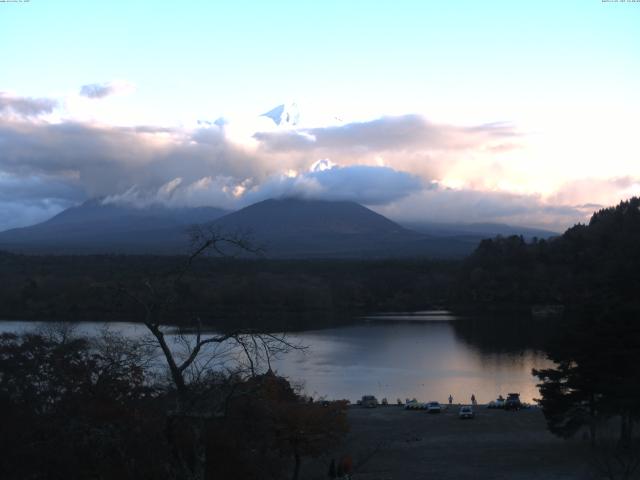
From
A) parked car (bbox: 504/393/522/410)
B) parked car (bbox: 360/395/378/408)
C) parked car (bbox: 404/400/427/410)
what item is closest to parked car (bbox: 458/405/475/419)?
parked car (bbox: 504/393/522/410)

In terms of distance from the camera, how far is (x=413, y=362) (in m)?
24.0

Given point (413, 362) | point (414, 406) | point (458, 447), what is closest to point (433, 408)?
point (414, 406)

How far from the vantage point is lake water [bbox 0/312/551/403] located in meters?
19.3

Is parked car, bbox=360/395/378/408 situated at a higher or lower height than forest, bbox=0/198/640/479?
lower

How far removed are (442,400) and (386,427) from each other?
188 inches

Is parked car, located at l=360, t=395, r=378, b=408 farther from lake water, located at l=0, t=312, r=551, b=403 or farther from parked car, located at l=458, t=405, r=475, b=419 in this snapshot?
parked car, located at l=458, t=405, r=475, b=419

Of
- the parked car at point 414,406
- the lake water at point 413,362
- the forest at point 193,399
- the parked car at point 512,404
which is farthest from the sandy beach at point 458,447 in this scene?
the lake water at point 413,362

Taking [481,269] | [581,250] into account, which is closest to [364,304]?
[481,269]

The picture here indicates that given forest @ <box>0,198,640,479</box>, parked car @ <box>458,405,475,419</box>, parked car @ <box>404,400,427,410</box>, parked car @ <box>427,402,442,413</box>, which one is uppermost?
forest @ <box>0,198,640,479</box>

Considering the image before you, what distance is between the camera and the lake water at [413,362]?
1933 cm

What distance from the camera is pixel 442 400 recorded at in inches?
722

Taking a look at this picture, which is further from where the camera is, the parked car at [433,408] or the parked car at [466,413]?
the parked car at [433,408]

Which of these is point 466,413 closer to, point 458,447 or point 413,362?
point 458,447

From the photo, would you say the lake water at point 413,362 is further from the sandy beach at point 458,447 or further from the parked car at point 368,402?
the sandy beach at point 458,447
